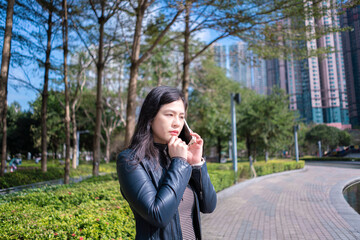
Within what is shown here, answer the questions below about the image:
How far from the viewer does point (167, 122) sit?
131 centimetres

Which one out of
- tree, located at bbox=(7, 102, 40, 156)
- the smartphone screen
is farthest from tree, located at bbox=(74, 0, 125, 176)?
tree, located at bbox=(7, 102, 40, 156)

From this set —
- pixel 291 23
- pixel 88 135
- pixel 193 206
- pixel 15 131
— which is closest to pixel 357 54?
pixel 291 23

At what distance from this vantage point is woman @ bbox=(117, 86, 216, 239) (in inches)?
42.4

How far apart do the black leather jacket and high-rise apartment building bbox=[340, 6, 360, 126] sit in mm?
5531

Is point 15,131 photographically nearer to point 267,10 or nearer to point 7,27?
point 7,27

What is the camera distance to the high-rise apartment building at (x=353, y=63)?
5371 mm

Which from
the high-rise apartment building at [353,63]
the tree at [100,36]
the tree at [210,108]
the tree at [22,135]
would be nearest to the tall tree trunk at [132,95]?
the tree at [100,36]

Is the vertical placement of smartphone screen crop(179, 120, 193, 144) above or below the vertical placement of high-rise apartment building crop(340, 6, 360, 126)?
below

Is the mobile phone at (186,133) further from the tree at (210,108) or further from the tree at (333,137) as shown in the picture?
the tree at (210,108)

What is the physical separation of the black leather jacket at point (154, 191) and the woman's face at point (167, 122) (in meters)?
0.17

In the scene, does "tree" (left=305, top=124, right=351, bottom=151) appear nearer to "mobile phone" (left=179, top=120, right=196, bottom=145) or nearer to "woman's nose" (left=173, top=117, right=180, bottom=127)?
"mobile phone" (left=179, top=120, right=196, bottom=145)

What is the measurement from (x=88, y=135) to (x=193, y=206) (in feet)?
108

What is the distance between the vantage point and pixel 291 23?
8.20m

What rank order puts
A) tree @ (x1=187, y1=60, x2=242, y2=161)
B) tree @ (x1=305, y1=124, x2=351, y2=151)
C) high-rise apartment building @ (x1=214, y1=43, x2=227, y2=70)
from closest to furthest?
tree @ (x1=305, y1=124, x2=351, y2=151) → high-rise apartment building @ (x1=214, y1=43, x2=227, y2=70) → tree @ (x1=187, y1=60, x2=242, y2=161)
